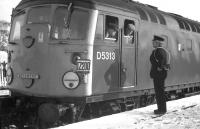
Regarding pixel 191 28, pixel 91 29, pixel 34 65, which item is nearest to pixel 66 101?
pixel 34 65

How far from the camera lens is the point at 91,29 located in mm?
8141

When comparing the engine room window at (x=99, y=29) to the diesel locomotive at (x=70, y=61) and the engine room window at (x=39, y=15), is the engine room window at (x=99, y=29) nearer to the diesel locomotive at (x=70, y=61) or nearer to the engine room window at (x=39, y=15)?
the diesel locomotive at (x=70, y=61)

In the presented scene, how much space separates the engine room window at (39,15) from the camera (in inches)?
324

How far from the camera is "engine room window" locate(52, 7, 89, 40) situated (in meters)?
8.09

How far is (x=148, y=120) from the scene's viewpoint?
757 cm

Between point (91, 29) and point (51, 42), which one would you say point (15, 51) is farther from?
point (91, 29)

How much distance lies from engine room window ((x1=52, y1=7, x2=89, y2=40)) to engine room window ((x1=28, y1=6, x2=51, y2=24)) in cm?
20

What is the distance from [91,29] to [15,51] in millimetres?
1973

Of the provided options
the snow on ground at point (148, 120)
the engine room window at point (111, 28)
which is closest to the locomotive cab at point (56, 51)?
the engine room window at point (111, 28)

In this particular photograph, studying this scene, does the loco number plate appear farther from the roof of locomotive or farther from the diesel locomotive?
the roof of locomotive

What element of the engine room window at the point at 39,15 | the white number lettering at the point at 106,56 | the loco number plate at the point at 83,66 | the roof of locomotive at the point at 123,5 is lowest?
the loco number plate at the point at 83,66

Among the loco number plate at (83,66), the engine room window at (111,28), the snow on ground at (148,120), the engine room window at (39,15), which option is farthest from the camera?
the engine room window at (111,28)

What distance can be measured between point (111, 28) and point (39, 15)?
1.72 meters

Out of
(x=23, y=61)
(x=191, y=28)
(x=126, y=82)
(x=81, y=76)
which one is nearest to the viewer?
(x=81, y=76)
